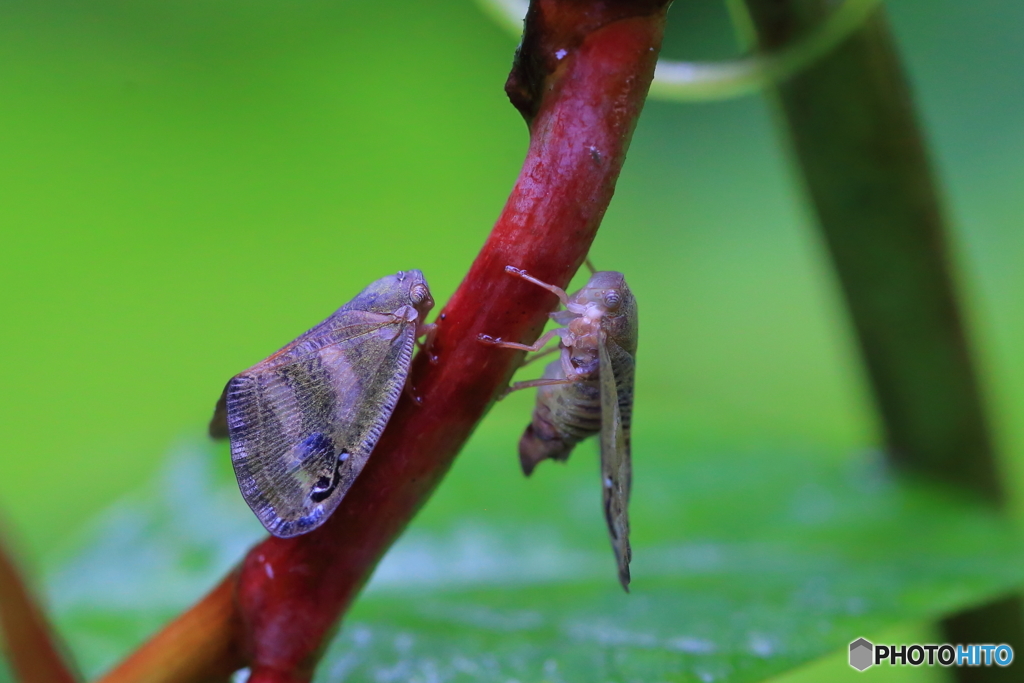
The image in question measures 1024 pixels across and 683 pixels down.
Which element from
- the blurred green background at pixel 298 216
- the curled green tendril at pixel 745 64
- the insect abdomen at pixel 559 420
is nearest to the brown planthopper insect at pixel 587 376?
the insect abdomen at pixel 559 420

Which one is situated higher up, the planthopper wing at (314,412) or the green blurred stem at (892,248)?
the green blurred stem at (892,248)

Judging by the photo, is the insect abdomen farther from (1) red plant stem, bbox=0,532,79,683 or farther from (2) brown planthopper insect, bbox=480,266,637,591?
(1) red plant stem, bbox=0,532,79,683

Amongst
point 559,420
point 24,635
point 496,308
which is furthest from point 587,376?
point 24,635

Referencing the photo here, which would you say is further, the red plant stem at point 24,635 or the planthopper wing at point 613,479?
the planthopper wing at point 613,479

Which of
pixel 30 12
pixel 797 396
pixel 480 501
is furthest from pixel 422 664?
pixel 30 12

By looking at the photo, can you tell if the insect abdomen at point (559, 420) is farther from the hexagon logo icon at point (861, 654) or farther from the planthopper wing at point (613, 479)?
the hexagon logo icon at point (861, 654)

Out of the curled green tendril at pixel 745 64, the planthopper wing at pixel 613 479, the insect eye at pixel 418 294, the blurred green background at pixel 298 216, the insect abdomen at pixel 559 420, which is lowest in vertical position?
the planthopper wing at pixel 613 479

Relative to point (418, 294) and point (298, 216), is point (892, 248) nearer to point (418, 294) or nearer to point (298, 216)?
point (418, 294)
